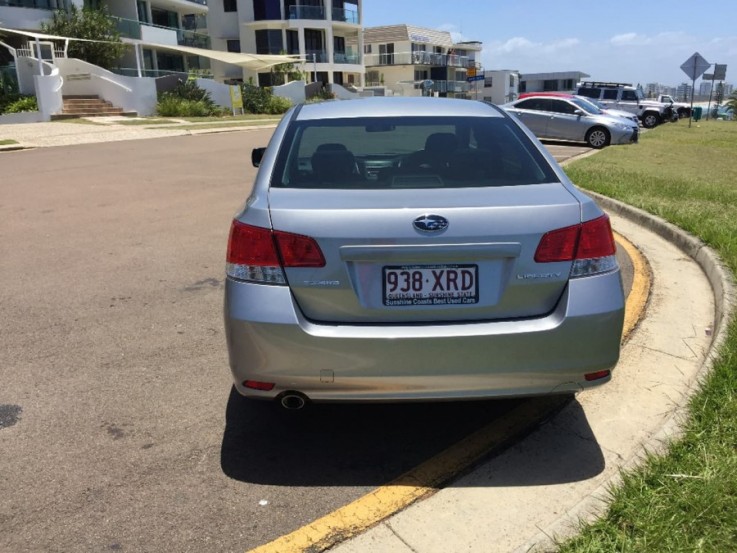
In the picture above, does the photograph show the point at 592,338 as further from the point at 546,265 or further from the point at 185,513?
the point at 185,513

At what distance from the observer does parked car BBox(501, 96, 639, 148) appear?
20.1m

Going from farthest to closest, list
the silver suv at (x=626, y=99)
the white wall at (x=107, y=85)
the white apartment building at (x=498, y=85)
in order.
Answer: the white apartment building at (x=498, y=85), the silver suv at (x=626, y=99), the white wall at (x=107, y=85)

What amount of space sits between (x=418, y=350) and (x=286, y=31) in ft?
192

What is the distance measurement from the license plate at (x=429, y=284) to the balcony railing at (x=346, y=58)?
58.8m

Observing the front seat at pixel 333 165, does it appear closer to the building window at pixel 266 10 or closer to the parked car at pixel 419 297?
the parked car at pixel 419 297

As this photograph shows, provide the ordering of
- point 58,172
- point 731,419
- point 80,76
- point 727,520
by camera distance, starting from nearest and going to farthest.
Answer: point 727,520, point 731,419, point 58,172, point 80,76

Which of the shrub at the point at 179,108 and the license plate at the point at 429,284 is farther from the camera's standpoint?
the shrub at the point at 179,108

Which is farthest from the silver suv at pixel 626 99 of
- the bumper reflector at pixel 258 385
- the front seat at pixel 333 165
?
the bumper reflector at pixel 258 385

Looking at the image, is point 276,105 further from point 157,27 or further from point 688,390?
point 688,390

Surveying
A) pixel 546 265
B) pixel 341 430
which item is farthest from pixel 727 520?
pixel 341 430

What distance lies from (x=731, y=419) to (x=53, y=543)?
10.0 ft

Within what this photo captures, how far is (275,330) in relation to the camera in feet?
9.36

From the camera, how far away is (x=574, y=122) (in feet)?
67.8

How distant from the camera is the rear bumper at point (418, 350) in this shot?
2.84 m
